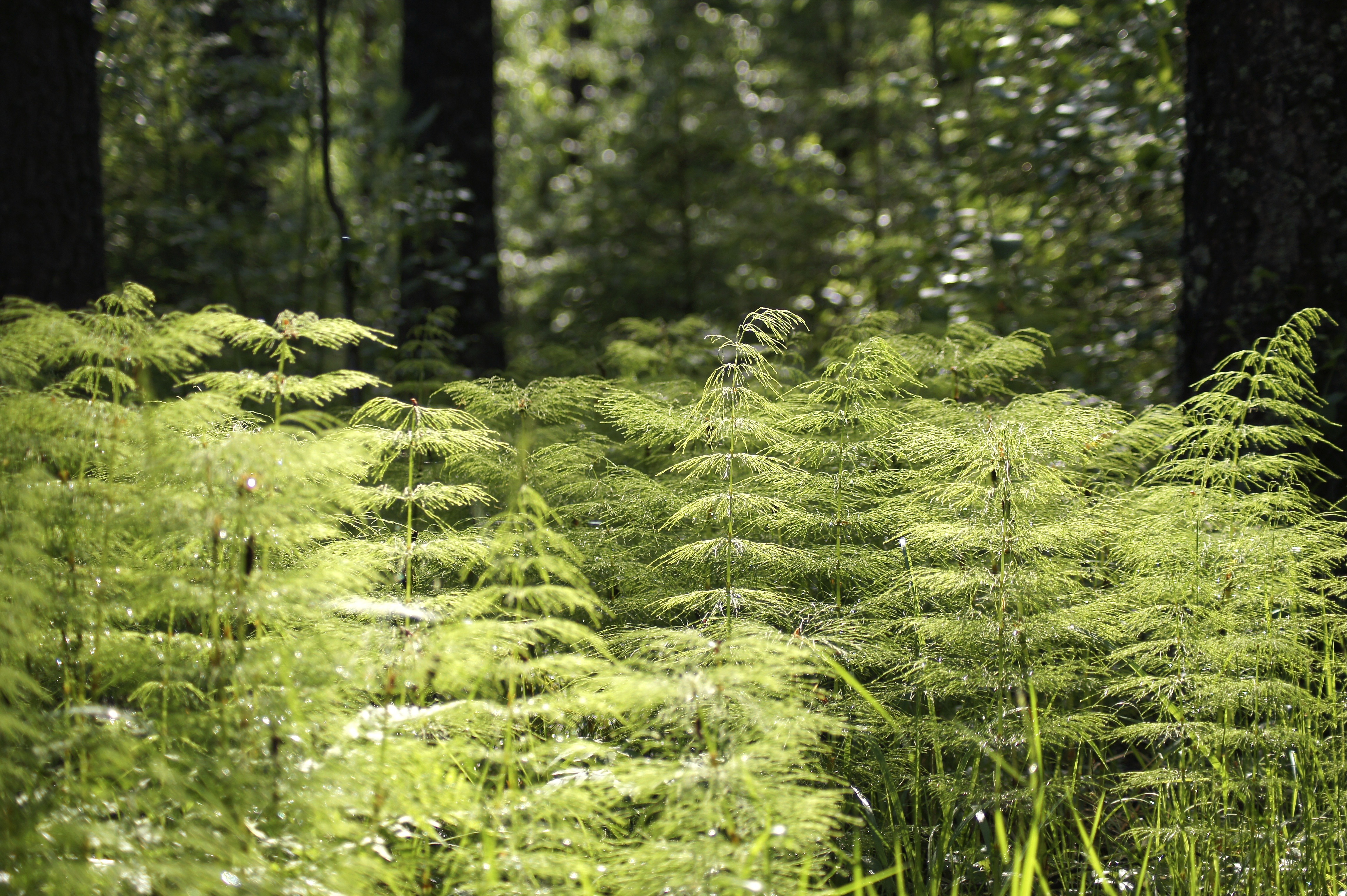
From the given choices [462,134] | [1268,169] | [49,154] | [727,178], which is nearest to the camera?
[1268,169]

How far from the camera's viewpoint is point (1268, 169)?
2.57 m

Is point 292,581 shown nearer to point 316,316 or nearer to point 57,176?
point 316,316

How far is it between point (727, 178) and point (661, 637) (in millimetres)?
5708

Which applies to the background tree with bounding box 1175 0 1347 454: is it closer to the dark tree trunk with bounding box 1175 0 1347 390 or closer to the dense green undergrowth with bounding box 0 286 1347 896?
the dark tree trunk with bounding box 1175 0 1347 390

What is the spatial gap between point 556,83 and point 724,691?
509 inches

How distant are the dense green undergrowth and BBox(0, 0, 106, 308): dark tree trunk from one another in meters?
1.37

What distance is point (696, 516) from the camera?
1.97 meters

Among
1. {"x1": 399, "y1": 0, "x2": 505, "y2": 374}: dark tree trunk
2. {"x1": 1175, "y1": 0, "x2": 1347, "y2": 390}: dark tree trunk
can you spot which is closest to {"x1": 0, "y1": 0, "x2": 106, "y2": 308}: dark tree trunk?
{"x1": 399, "y1": 0, "x2": 505, "y2": 374}: dark tree trunk

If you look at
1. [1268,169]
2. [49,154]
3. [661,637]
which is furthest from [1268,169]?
[49,154]

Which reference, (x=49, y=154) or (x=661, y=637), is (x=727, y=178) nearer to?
(x=49, y=154)

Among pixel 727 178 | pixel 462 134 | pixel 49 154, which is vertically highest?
pixel 727 178

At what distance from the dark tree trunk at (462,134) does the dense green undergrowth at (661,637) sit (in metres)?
2.04

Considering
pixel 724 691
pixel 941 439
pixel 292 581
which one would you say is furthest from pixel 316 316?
pixel 941 439

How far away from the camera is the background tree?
98.4 inches
